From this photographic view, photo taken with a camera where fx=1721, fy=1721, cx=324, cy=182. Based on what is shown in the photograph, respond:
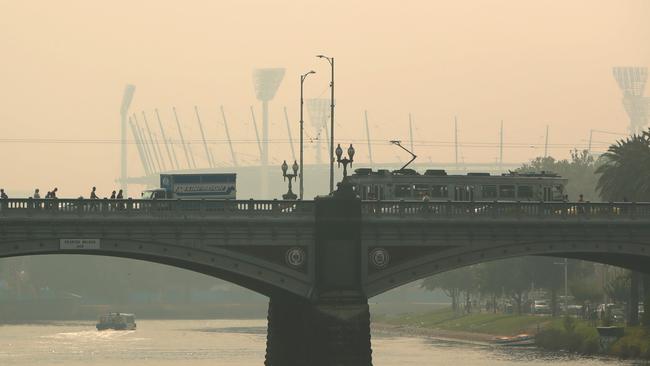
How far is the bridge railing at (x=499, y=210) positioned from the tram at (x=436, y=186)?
3.87 metres

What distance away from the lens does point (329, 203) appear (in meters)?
102

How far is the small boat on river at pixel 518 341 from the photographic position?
568 ft

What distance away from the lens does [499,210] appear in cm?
10575

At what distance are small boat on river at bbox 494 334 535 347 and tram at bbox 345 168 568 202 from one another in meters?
62.0

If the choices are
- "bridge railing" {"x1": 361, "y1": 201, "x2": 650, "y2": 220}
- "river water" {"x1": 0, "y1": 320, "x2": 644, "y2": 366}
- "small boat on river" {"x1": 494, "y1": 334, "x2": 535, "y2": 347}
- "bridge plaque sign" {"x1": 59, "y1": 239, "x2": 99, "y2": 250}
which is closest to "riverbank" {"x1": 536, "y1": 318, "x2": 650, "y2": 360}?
"small boat on river" {"x1": 494, "y1": 334, "x2": 535, "y2": 347}

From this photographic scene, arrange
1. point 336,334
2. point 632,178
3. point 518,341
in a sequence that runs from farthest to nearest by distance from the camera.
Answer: point 518,341
point 632,178
point 336,334

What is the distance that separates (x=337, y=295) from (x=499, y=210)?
484 inches

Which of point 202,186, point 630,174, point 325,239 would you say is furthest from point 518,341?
point 325,239

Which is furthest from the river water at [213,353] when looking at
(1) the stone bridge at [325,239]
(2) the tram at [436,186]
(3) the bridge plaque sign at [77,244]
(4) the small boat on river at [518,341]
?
(3) the bridge plaque sign at [77,244]

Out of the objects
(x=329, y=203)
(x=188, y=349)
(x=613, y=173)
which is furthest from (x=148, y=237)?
(x=188, y=349)

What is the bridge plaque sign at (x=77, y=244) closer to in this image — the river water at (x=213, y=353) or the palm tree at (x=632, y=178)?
the river water at (x=213, y=353)

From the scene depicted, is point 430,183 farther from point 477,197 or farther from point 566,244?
point 566,244

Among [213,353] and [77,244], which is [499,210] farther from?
[213,353]

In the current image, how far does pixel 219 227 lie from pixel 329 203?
265 inches
